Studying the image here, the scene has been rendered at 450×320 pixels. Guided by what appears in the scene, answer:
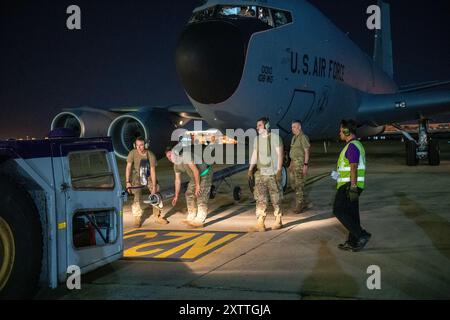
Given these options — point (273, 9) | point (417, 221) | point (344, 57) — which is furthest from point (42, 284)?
point (344, 57)

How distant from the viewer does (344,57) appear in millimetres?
13328

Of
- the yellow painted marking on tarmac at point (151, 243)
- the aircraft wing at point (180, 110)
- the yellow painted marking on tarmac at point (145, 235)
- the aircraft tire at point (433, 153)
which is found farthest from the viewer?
the aircraft tire at point (433, 153)

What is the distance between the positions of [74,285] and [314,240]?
10.8 feet

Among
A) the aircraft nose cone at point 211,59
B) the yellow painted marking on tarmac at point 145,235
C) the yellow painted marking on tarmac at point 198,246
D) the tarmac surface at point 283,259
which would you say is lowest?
the yellow painted marking on tarmac at point 145,235

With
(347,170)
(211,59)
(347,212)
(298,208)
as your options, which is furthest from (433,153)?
(347,212)

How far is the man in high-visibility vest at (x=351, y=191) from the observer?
630cm

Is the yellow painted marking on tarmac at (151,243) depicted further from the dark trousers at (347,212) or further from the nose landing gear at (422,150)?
the nose landing gear at (422,150)

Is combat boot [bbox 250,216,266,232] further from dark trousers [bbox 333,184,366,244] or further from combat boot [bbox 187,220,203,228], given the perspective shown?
dark trousers [bbox 333,184,366,244]

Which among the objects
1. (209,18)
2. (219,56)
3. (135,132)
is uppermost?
(209,18)

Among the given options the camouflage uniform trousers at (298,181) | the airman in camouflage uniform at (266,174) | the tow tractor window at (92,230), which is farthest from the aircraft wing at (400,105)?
the tow tractor window at (92,230)

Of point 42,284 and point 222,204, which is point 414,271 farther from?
point 222,204

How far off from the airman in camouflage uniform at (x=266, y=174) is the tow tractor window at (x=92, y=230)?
261 cm

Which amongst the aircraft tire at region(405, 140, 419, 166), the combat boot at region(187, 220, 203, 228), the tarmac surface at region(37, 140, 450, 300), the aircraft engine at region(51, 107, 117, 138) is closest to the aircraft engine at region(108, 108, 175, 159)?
the aircraft engine at region(51, 107, 117, 138)

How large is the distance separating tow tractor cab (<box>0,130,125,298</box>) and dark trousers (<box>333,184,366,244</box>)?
2.81m
